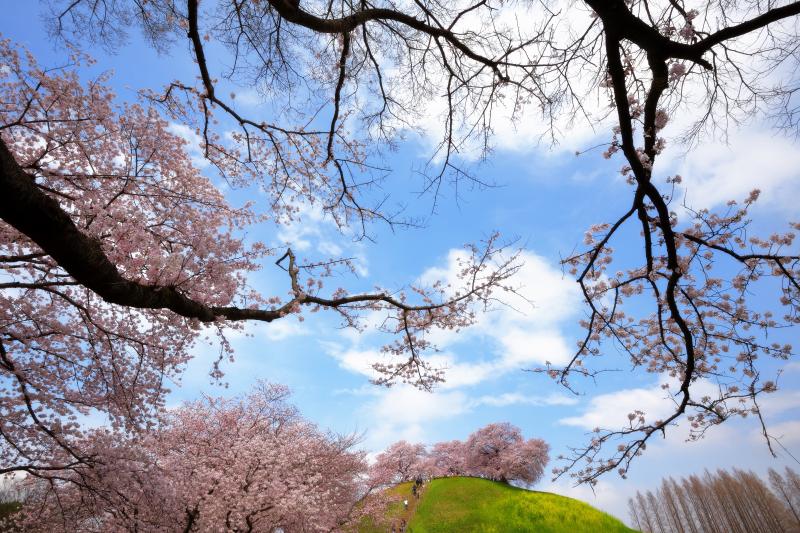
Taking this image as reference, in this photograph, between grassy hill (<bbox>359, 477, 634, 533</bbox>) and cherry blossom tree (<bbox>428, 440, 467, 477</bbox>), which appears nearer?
grassy hill (<bbox>359, 477, 634, 533</bbox>)

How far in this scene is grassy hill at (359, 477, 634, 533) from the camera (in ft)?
55.6

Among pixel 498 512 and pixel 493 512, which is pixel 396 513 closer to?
pixel 493 512

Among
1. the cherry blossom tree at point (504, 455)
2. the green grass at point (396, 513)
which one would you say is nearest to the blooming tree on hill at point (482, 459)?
the cherry blossom tree at point (504, 455)

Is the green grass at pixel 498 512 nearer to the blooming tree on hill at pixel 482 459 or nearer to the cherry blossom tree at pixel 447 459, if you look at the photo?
the blooming tree on hill at pixel 482 459

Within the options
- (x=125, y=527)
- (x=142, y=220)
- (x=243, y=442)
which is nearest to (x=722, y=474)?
(x=243, y=442)

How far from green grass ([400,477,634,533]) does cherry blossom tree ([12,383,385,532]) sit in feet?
17.2

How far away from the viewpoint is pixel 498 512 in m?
19.1

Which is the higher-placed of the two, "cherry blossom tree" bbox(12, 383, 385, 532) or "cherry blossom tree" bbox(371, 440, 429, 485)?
"cherry blossom tree" bbox(371, 440, 429, 485)

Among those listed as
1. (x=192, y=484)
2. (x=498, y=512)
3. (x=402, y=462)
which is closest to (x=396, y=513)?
(x=498, y=512)

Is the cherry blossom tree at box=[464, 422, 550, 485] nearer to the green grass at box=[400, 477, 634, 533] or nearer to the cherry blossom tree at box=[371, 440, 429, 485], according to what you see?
the cherry blossom tree at box=[371, 440, 429, 485]

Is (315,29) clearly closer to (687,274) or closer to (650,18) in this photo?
(650,18)

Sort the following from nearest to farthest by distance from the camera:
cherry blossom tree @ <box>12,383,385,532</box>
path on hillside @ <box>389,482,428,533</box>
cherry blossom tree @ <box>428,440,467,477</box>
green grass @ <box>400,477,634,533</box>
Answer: cherry blossom tree @ <box>12,383,385,532</box>
green grass @ <box>400,477,634,533</box>
path on hillside @ <box>389,482,428,533</box>
cherry blossom tree @ <box>428,440,467,477</box>

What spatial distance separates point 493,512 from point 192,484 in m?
14.6

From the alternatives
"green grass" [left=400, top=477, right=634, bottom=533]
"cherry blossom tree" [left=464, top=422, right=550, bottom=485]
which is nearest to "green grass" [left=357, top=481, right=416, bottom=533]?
"green grass" [left=400, top=477, right=634, bottom=533]
